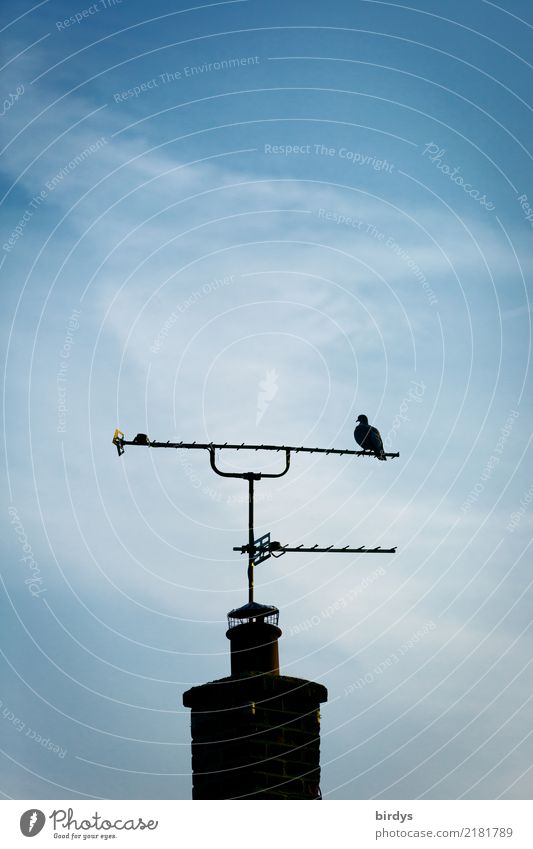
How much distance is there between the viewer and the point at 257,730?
13.8m

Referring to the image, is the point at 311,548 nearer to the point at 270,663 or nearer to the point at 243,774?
the point at 270,663

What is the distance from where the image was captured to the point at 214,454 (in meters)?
15.8
